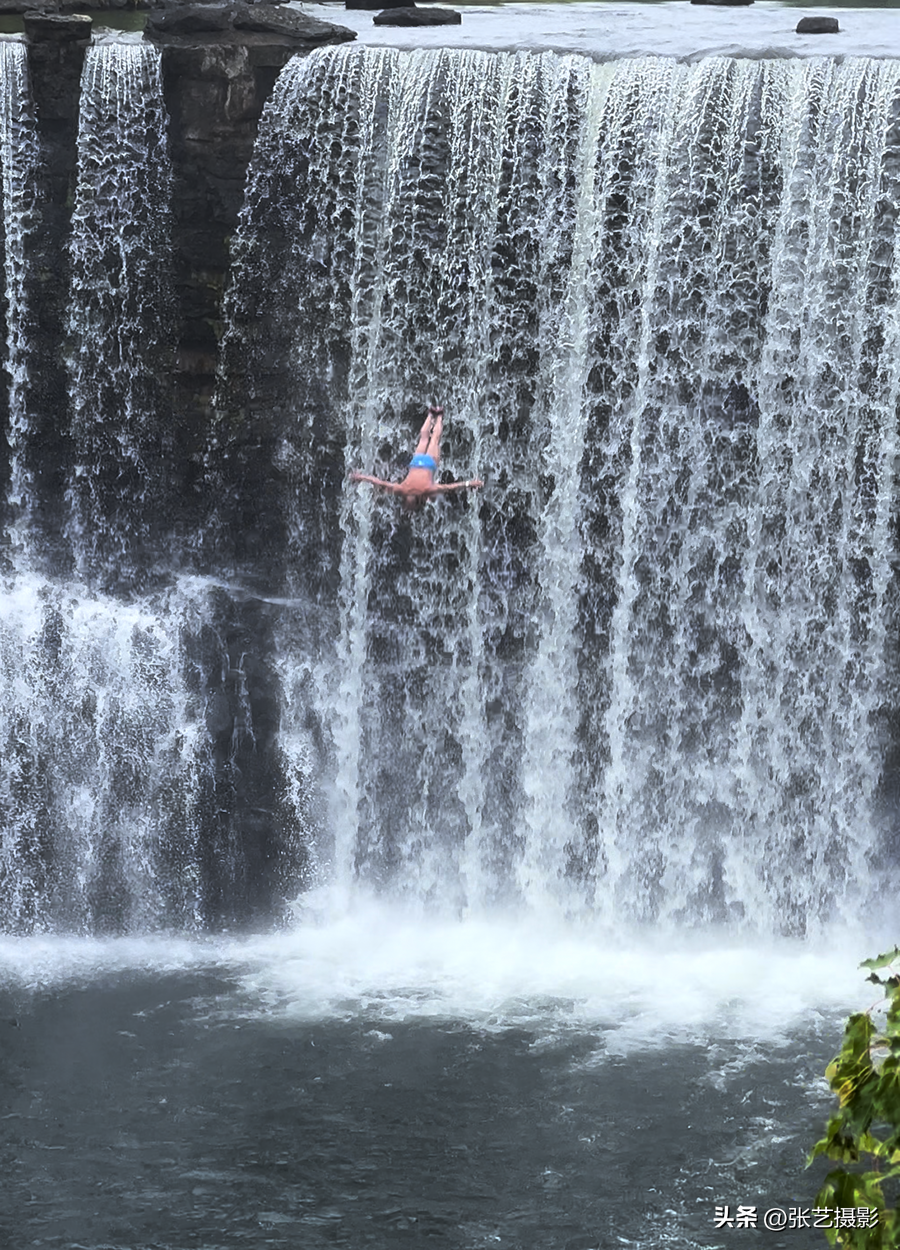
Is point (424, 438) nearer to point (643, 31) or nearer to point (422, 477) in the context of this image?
point (422, 477)

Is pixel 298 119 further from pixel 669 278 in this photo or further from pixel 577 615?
pixel 577 615

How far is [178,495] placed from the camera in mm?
21281

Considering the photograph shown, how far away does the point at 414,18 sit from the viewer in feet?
74.5

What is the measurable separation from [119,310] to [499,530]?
4955mm

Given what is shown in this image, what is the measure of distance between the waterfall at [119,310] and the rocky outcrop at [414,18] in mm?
3652

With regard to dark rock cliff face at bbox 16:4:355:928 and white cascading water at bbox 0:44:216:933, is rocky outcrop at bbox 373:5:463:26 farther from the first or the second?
white cascading water at bbox 0:44:216:933

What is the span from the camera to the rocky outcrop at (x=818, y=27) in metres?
21.8

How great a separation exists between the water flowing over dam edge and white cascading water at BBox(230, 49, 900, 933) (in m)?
0.04

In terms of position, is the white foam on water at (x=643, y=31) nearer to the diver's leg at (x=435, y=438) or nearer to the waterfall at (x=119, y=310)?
the waterfall at (x=119, y=310)

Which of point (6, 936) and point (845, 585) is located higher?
point (845, 585)

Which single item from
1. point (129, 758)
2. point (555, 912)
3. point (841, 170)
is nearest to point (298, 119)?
point (841, 170)

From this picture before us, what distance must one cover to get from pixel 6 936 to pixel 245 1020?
415 cm

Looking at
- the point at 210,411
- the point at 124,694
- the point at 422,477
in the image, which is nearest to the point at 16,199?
the point at 210,411

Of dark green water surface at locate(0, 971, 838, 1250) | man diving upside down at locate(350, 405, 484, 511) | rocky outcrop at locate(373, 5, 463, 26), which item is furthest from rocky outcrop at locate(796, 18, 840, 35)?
dark green water surface at locate(0, 971, 838, 1250)
